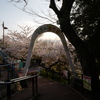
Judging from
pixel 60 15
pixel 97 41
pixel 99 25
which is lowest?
pixel 97 41

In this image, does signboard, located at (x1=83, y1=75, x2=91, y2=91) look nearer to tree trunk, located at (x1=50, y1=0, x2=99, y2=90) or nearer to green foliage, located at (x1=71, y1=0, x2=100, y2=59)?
tree trunk, located at (x1=50, y1=0, x2=99, y2=90)

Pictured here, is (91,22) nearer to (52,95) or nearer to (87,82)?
(87,82)

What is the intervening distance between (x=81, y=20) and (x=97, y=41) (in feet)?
4.23

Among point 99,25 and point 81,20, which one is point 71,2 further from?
point 99,25

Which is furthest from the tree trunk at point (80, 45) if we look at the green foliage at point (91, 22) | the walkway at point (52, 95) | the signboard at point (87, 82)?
the walkway at point (52, 95)

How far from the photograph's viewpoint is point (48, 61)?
46.1ft

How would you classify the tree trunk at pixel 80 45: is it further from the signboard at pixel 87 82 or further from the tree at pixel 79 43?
the signboard at pixel 87 82

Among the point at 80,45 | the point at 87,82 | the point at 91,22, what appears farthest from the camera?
the point at 80,45

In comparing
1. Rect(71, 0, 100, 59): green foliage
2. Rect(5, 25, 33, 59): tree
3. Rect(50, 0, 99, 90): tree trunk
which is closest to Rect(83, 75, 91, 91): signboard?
Rect(50, 0, 99, 90): tree trunk

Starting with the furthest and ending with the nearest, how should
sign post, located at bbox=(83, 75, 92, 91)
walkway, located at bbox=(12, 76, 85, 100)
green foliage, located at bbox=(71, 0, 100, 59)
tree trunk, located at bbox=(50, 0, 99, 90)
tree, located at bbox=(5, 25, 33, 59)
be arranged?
tree, located at bbox=(5, 25, 33, 59) → tree trunk, located at bbox=(50, 0, 99, 90) → green foliage, located at bbox=(71, 0, 100, 59) → walkway, located at bbox=(12, 76, 85, 100) → sign post, located at bbox=(83, 75, 92, 91)

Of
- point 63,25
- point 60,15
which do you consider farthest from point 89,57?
point 60,15

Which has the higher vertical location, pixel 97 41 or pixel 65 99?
pixel 97 41

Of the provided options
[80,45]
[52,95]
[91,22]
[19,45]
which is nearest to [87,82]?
[52,95]

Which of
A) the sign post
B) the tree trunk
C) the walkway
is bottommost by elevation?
the walkway
